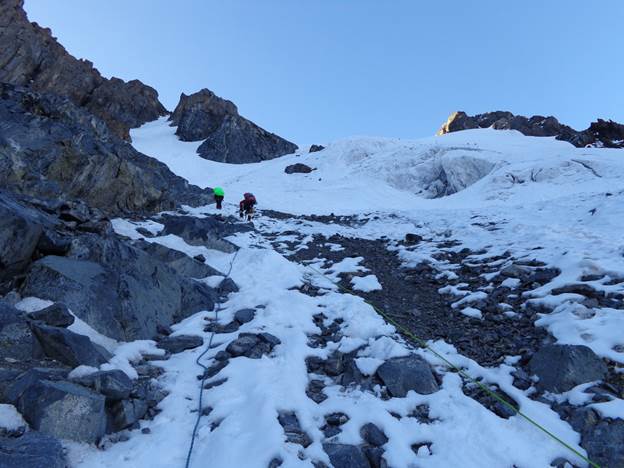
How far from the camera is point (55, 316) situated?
5781mm

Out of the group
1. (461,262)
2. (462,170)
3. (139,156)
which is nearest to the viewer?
(461,262)

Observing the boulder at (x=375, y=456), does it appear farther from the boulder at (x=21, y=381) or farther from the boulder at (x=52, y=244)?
the boulder at (x=52, y=244)

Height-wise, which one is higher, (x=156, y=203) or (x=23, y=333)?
(x=156, y=203)

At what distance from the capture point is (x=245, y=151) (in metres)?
58.7

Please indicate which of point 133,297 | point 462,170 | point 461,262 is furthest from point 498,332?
point 462,170

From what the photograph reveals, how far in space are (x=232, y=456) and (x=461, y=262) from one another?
850 cm

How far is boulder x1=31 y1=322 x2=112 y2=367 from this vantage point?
17.1ft

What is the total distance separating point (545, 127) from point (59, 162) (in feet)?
201

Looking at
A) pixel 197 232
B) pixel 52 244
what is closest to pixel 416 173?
pixel 197 232

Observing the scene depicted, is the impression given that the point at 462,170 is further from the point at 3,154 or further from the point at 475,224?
the point at 3,154

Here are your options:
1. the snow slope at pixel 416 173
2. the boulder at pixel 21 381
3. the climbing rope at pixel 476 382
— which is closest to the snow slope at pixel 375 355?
the climbing rope at pixel 476 382

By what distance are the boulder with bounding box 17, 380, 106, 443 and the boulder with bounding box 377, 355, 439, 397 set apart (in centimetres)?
367

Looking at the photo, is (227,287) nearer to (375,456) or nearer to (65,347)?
(65,347)

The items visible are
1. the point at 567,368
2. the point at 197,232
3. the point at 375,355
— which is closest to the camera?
the point at 567,368
